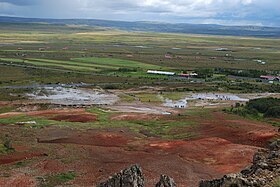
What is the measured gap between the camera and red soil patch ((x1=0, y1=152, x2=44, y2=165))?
118ft

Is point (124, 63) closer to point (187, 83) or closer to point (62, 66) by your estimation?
point (62, 66)

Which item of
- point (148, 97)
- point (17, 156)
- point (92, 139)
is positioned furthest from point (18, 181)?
point (148, 97)

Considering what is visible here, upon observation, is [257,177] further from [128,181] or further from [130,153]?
[130,153]

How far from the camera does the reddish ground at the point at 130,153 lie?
34.0 m

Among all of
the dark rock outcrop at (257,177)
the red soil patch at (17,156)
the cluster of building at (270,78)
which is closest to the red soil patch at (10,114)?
the red soil patch at (17,156)

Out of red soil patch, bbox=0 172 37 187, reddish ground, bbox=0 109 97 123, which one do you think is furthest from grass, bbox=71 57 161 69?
red soil patch, bbox=0 172 37 187

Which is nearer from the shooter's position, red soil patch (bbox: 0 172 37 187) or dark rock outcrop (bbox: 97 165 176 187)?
dark rock outcrop (bbox: 97 165 176 187)

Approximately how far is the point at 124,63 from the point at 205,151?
11784cm

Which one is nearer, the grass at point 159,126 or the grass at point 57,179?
the grass at point 57,179

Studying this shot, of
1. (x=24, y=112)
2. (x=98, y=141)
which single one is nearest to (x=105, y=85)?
(x=24, y=112)

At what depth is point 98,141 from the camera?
45.1m

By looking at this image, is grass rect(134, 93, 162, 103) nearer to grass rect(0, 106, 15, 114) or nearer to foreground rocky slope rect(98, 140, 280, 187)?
grass rect(0, 106, 15, 114)

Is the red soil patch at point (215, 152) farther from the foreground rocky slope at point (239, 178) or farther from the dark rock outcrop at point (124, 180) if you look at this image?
the dark rock outcrop at point (124, 180)

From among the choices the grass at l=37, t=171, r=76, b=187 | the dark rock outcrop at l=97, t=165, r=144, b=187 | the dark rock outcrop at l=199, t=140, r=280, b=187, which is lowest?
the grass at l=37, t=171, r=76, b=187
